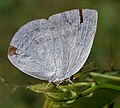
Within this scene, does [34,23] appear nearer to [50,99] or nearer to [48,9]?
[50,99]

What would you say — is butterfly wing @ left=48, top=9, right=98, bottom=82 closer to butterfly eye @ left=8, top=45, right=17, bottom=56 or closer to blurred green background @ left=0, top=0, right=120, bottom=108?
butterfly eye @ left=8, top=45, right=17, bottom=56

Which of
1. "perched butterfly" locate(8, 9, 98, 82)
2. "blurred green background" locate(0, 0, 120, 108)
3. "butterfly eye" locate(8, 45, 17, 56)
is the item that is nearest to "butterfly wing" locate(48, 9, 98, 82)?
"perched butterfly" locate(8, 9, 98, 82)

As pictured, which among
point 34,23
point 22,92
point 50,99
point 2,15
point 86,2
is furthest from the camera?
point 2,15

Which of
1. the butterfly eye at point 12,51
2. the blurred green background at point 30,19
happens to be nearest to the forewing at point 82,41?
the butterfly eye at point 12,51

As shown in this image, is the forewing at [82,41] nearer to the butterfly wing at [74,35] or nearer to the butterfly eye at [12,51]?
→ the butterfly wing at [74,35]

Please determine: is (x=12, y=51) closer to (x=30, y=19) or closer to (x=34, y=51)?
(x=34, y=51)

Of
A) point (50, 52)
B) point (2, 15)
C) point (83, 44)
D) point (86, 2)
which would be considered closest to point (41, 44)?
point (50, 52)
